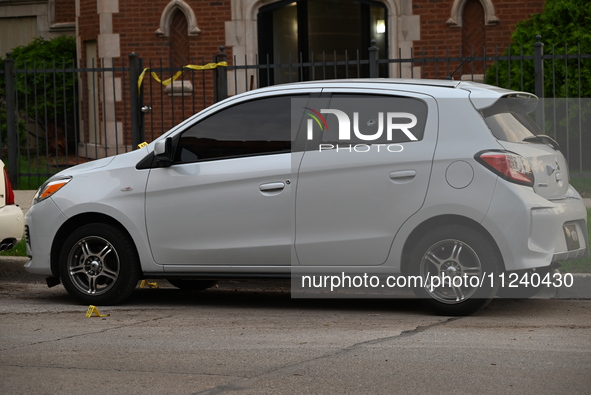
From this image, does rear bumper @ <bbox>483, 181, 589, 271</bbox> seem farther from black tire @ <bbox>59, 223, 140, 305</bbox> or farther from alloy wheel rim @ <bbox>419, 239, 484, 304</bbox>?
black tire @ <bbox>59, 223, 140, 305</bbox>

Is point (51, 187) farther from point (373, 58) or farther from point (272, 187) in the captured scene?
point (373, 58)

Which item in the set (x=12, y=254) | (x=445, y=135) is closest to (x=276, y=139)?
(x=445, y=135)

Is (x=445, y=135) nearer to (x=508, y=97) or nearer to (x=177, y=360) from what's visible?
(x=508, y=97)

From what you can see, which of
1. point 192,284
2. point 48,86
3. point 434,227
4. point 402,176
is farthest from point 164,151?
point 48,86

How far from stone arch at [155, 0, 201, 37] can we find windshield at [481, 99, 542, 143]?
12.5 m

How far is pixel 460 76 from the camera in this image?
59.9 feet

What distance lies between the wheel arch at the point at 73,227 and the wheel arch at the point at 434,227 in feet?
6.75

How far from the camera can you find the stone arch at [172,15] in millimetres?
19953

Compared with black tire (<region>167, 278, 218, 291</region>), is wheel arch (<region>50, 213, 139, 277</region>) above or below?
above

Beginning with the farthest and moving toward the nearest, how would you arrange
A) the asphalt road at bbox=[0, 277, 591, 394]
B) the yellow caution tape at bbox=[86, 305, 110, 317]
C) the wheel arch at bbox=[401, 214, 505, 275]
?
the yellow caution tape at bbox=[86, 305, 110, 317] < the wheel arch at bbox=[401, 214, 505, 275] < the asphalt road at bbox=[0, 277, 591, 394]

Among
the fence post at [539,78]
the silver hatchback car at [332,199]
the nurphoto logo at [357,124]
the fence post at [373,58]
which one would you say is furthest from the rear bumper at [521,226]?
the fence post at [373,58]

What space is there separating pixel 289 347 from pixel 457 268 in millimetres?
1487

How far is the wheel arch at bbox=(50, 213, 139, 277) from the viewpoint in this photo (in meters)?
8.39

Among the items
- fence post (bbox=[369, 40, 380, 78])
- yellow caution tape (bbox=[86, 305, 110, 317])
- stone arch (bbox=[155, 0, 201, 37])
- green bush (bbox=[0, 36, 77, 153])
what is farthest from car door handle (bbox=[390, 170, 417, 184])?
green bush (bbox=[0, 36, 77, 153])
